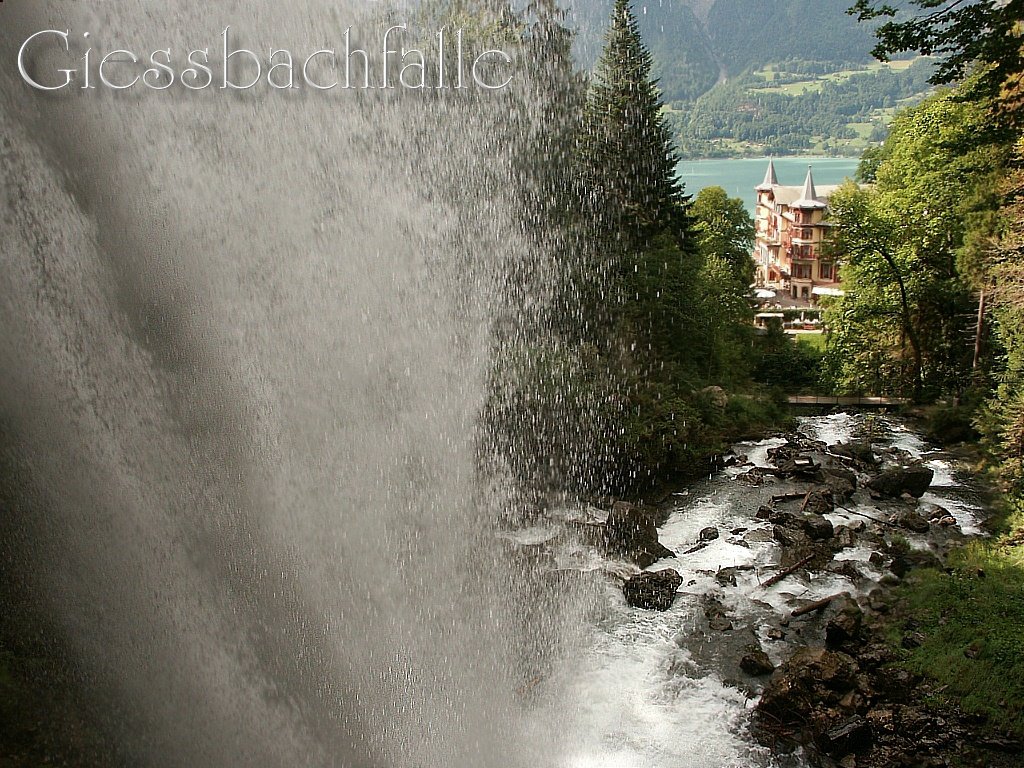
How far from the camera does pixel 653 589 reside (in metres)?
10.8

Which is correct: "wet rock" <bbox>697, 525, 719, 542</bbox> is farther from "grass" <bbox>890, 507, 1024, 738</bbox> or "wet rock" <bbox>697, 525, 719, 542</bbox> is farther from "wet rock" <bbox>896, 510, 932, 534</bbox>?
"wet rock" <bbox>896, 510, 932, 534</bbox>

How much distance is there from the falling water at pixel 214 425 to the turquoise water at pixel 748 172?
28.1 metres

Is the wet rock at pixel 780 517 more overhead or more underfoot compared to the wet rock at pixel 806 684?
more overhead

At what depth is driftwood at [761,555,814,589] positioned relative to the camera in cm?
1143

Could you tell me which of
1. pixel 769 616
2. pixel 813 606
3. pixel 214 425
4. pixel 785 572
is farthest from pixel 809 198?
pixel 214 425

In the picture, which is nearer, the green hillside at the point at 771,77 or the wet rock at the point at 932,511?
the wet rock at the point at 932,511

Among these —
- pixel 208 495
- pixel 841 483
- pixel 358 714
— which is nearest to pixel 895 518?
pixel 841 483

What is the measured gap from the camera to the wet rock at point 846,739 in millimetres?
7762

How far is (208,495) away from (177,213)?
1996 millimetres

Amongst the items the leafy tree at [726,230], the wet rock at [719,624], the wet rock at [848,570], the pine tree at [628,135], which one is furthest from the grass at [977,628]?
the leafy tree at [726,230]

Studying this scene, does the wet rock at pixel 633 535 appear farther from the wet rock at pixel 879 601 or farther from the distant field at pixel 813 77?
the distant field at pixel 813 77

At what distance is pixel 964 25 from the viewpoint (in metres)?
11.8

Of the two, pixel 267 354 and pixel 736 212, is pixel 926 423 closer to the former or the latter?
pixel 736 212

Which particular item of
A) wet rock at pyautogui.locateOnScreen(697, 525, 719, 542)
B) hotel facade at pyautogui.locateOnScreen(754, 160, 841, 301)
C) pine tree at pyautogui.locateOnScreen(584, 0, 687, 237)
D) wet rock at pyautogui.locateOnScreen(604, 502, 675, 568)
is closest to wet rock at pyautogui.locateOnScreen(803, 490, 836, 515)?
wet rock at pyautogui.locateOnScreen(697, 525, 719, 542)
